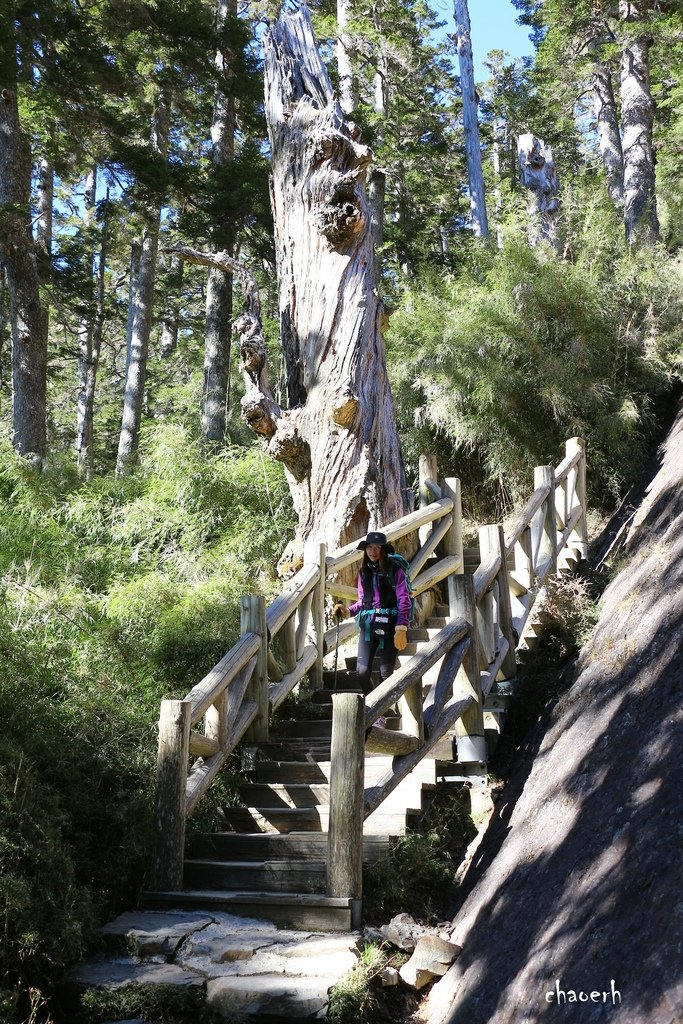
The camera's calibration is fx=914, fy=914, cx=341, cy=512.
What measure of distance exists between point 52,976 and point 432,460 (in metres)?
7.36

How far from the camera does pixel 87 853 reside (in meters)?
5.71

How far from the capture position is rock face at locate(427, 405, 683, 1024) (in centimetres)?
325

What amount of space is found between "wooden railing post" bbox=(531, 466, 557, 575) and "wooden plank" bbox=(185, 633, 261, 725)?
12.5 ft

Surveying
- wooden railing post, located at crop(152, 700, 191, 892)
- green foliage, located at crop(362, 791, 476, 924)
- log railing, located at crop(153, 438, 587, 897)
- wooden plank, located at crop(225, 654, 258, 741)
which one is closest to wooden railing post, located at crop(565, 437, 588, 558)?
log railing, located at crop(153, 438, 587, 897)

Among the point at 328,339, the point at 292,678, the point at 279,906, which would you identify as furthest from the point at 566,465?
the point at 279,906

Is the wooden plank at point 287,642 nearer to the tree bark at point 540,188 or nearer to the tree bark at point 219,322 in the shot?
the tree bark at point 219,322

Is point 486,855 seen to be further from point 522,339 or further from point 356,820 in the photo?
point 522,339

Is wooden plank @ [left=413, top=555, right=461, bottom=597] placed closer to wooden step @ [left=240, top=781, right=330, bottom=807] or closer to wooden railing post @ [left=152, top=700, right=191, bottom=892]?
wooden step @ [left=240, top=781, right=330, bottom=807]

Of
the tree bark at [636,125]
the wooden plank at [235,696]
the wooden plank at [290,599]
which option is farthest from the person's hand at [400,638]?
the tree bark at [636,125]

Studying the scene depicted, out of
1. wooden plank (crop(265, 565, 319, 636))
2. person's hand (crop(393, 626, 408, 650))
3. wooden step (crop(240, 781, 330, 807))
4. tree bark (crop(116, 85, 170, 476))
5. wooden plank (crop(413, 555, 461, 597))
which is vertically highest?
tree bark (crop(116, 85, 170, 476))

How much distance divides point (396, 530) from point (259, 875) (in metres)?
4.21

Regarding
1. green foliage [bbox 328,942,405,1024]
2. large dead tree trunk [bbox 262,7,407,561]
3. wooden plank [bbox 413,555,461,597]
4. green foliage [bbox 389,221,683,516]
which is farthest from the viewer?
green foliage [bbox 389,221,683,516]

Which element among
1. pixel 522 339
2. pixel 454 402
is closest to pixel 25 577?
pixel 454 402

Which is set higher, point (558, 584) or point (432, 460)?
point (432, 460)
